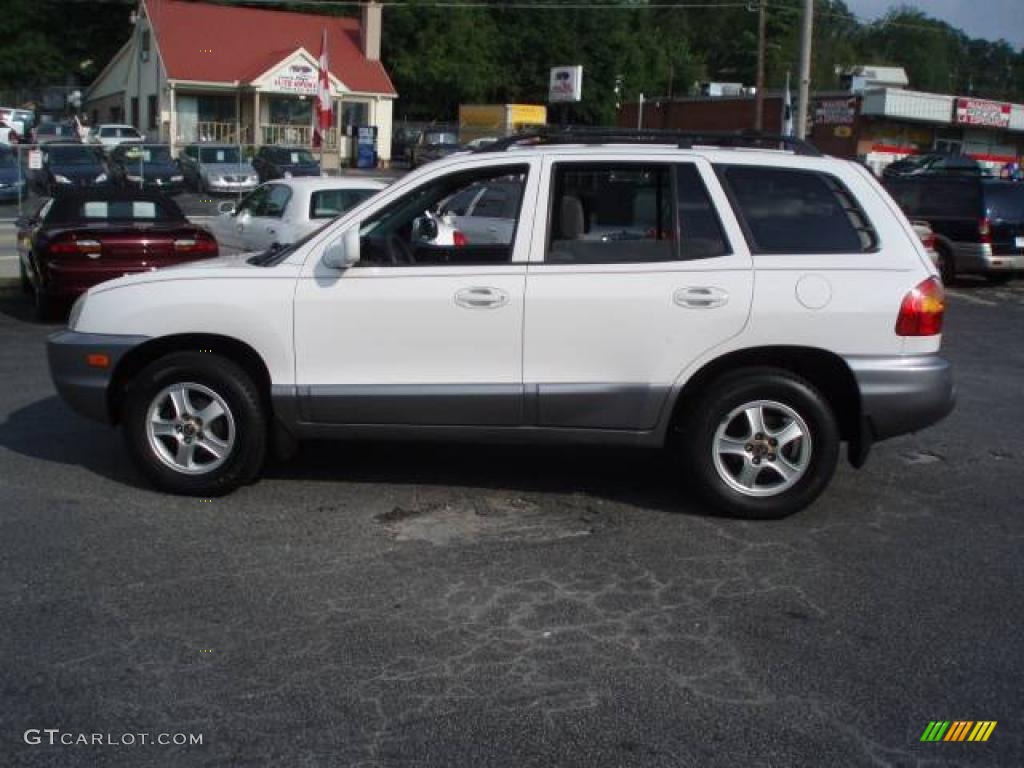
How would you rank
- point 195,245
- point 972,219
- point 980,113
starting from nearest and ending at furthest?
1. point 195,245
2. point 972,219
3. point 980,113

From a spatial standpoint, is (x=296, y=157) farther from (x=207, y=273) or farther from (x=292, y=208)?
(x=207, y=273)

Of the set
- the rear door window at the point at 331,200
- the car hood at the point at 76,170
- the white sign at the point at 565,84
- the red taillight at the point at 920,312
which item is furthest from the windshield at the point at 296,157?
the red taillight at the point at 920,312

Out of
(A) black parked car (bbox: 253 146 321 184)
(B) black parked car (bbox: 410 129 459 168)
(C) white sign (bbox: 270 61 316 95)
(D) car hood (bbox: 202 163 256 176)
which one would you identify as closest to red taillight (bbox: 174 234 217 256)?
(D) car hood (bbox: 202 163 256 176)

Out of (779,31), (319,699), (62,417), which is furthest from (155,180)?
(779,31)

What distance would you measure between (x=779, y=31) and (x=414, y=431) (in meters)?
78.3

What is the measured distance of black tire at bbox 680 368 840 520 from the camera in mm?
5859

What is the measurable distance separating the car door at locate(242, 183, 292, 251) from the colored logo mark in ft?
36.1

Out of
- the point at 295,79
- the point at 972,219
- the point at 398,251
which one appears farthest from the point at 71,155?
the point at 398,251

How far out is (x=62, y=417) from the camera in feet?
26.8

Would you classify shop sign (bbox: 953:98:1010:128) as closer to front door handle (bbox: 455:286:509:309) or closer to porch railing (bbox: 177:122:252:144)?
porch railing (bbox: 177:122:252:144)

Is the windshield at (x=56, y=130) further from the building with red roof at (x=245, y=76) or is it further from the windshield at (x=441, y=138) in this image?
the windshield at (x=441, y=138)

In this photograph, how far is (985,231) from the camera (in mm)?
18016

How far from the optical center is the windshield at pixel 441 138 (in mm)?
52219

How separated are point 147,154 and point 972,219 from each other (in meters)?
27.2
